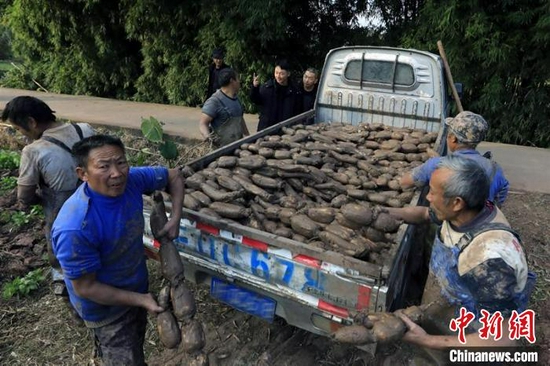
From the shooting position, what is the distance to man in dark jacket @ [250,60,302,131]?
5.83 m

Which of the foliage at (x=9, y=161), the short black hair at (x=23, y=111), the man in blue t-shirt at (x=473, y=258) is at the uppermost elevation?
the short black hair at (x=23, y=111)

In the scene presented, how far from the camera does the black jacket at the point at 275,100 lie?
5.84 metres

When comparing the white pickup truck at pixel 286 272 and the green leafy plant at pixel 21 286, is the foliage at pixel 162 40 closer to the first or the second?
the white pickup truck at pixel 286 272

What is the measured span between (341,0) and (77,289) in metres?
9.89

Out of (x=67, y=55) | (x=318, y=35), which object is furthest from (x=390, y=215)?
(x=67, y=55)

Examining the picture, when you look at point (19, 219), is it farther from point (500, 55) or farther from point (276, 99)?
point (500, 55)

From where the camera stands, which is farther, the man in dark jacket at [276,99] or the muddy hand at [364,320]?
the man in dark jacket at [276,99]

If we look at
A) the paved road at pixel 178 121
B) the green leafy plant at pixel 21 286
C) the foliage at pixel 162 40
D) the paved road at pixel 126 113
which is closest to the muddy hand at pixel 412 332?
the green leafy plant at pixel 21 286

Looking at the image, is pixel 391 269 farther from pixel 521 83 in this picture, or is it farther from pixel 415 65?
pixel 521 83

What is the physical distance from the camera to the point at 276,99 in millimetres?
5852

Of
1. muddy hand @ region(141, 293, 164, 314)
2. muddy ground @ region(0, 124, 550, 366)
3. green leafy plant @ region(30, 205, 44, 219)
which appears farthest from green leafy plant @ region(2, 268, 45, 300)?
muddy hand @ region(141, 293, 164, 314)

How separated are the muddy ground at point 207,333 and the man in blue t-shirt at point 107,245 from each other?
2.63 ft

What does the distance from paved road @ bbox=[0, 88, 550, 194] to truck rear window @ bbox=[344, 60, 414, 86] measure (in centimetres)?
240

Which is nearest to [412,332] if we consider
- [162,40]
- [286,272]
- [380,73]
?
[286,272]
